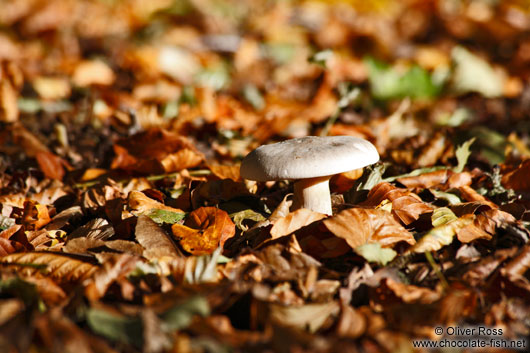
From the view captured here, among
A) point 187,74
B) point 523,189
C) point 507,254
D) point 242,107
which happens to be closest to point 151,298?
point 507,254

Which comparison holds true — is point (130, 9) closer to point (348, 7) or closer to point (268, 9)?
point (268, 9)

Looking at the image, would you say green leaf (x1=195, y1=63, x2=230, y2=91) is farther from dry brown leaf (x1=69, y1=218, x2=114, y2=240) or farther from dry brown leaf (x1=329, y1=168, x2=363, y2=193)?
dry brown leaf (x1=69, y1=218, x2=114, y2=240)

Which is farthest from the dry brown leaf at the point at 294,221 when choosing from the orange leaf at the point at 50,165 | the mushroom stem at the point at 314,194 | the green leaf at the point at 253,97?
the green leaf at the point at 253,97

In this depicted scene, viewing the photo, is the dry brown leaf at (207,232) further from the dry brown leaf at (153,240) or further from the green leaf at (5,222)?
the green leaf at (5,222)

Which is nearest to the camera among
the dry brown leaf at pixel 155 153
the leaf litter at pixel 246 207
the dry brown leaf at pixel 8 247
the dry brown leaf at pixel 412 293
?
the leaf litter at pixel 246 207

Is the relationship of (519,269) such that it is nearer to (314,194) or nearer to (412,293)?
(412,293)
